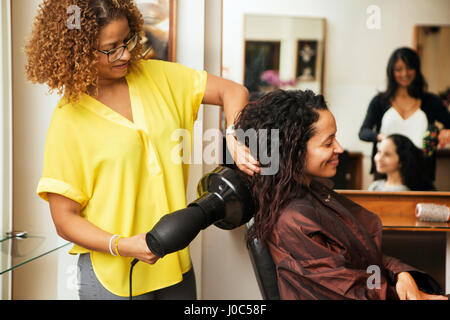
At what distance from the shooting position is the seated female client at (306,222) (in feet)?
3.59

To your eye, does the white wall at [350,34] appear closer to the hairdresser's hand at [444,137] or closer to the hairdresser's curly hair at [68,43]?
the hairdresser's hand at [444,137]

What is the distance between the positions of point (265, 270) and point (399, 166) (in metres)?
1.04

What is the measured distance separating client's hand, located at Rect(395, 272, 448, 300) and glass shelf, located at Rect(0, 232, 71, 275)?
99 centimetres

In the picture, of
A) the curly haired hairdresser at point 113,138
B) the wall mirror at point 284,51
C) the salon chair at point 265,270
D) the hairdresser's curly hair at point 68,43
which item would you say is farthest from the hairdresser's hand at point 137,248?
the wall mirror at point 284,51

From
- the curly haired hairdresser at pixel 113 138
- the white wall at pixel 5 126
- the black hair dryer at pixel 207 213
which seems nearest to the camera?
the black hair dryer at pixel 207 213

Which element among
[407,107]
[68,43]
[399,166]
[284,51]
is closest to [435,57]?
[407,107]

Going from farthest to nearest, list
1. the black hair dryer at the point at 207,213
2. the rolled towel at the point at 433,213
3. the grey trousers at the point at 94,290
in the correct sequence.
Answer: the rolled towel at the point at 433,213 < the grey trousers at the point at 94,290 < the black hair dryer at the point at 207,213

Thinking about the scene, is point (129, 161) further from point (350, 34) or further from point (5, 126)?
point (350, 34)

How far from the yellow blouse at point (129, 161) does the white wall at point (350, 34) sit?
24.0 inches

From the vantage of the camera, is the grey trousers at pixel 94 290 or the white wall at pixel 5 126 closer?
the grey trousers at pixel 94 290

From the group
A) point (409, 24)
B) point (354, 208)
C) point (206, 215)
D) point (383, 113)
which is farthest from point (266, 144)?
point (409, 24)

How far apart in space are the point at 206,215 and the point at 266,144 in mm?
254

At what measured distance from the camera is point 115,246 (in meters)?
1.15
